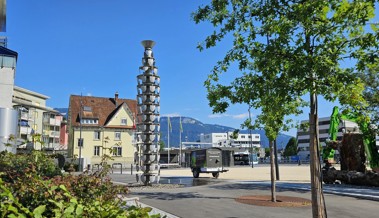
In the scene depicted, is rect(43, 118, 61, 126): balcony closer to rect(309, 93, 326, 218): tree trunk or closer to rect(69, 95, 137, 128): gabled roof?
rect(69, 95, 137, 128): gabled roof

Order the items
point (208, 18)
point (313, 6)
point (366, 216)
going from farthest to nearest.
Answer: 1. point (366, 216)
2. point (208, 18)
3. point (313, 6)

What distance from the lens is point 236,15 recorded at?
8.04 m

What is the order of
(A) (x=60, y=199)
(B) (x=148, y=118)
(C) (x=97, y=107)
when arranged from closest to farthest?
(A) (x=60, y=199) < (B) (x=148, y=118) < (C) (x=97, y=107)

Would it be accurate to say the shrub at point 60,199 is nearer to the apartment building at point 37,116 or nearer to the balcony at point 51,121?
the apartment building at point 37,116

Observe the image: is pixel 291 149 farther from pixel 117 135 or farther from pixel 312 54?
pixel 312 54

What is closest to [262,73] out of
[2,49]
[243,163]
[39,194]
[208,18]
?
[208,18]

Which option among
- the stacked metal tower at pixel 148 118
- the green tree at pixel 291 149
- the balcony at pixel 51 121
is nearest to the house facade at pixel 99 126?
the balcony at pixel 51 121

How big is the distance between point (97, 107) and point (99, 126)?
5.29 metres

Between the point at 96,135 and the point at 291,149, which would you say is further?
the point at 291,149

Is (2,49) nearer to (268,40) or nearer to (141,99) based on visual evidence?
(141,99)

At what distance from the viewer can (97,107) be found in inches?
2825

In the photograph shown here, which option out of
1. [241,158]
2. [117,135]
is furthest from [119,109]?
[241,158]

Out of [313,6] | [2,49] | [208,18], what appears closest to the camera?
[313,6]

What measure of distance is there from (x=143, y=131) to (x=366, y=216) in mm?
14135
